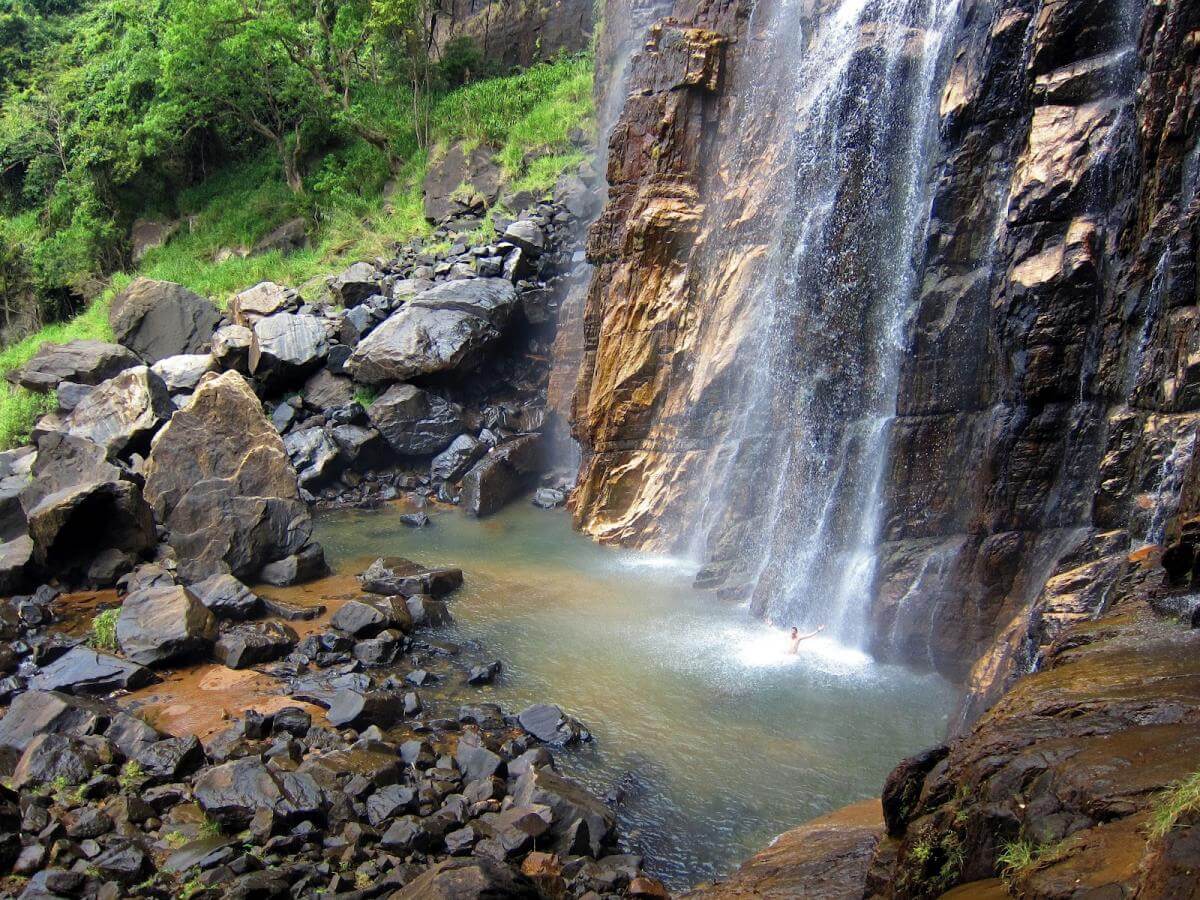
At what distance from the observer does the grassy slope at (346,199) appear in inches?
1206

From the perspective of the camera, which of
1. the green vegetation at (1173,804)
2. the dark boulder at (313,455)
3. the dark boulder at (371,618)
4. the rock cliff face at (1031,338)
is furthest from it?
the dark boulder at (313,455)

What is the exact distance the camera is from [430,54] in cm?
3694

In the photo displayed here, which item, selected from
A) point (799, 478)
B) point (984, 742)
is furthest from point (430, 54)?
point (984, 742)

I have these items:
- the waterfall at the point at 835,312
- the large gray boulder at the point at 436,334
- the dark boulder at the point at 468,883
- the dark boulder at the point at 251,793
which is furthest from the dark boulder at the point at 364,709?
the large gray boulder at the point at 436,334

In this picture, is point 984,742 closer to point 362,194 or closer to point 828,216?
point 828,216

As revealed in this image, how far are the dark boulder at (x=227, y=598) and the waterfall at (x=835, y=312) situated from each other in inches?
325

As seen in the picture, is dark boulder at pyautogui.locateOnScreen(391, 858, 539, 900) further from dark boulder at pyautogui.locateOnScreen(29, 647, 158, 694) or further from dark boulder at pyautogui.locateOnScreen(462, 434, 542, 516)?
dark boulder at pyautogui.locateOnScreen(462, 434, 542, 516)

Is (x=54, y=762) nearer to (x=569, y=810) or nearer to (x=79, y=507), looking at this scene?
(x=569, y=810)

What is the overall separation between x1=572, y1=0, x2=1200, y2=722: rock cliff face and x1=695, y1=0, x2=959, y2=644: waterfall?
347 millimetres

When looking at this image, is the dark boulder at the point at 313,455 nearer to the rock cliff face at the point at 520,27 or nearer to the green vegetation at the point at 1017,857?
the green vegetation at the point at 1017,857

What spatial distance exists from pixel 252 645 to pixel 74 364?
624 inches

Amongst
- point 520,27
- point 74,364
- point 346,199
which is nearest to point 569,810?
point 74,364

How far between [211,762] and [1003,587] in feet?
31.9

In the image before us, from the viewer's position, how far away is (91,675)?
1170 cm
